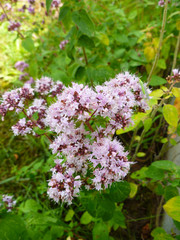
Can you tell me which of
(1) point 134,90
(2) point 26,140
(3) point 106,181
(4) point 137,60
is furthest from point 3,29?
(3) point 106,181

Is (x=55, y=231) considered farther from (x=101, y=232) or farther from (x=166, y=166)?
(x=166, y=166)

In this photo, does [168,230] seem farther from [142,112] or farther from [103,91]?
[103,91]

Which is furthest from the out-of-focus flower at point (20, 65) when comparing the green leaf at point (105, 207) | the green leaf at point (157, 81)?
the green leaf at point (105, 207)

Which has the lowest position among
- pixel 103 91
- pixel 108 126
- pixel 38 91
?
pixel 108 126

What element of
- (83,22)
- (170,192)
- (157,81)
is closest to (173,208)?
(170,192)

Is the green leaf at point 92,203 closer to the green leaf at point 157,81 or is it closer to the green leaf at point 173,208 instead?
the green leaf at point 173,208

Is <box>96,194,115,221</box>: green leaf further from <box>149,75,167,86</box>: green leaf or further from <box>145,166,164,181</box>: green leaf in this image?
<box>149,75,167,86</box>: green leaf
